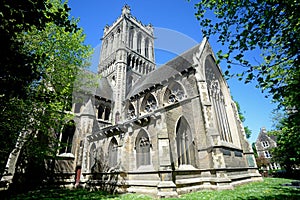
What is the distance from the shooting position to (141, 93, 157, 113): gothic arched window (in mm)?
19645

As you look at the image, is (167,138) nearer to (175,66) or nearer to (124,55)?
(175,66)

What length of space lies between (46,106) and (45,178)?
937 centimetres

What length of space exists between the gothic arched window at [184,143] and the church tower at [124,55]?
37.0ft

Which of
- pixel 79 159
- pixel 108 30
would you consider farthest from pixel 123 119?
pixel 108 30

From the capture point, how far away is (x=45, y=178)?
15.8 metres

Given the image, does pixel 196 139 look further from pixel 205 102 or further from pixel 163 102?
pixel 163 102

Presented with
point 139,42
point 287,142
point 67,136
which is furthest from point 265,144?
point 67,136

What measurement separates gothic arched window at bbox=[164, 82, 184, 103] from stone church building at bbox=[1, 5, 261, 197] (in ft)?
0.35

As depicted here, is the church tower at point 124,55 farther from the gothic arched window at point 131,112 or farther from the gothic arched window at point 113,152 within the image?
the gothic arched window at point 113,152

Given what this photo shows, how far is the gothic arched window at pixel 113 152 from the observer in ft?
47.7

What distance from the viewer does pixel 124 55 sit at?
28875 mm

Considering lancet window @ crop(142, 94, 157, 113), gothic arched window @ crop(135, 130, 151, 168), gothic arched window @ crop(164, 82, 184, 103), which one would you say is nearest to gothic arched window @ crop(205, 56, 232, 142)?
gothic arched window @ crop(164, 82, 184, 103)

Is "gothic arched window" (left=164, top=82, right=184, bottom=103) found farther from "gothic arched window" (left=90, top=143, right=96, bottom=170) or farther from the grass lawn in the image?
"gothic arched window" (left=90, top=143, right=96, bottom=170)

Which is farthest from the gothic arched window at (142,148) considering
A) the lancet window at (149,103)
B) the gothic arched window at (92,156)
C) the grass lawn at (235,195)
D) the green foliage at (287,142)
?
Result: the green foliage at (287,142)
